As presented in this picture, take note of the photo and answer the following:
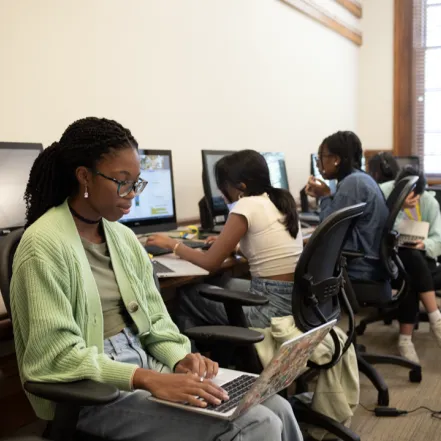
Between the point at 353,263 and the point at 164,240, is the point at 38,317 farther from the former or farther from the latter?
the point at 353,263

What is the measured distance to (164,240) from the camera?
239 centimetres

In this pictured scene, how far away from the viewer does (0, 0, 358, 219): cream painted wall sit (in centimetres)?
245

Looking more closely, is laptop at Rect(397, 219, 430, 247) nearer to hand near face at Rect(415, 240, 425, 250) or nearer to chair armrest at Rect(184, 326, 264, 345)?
hand near face at Rect(415, 240, 425, 250)

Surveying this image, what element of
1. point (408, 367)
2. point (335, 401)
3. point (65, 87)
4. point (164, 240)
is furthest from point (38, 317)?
point (408, 367)

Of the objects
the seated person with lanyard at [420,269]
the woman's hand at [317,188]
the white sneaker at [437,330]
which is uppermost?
the woman's hand at [317,188]

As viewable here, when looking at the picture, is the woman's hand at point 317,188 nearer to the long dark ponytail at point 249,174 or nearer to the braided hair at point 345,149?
the braided hair at point 345,149

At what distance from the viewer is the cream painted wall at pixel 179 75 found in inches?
96.5

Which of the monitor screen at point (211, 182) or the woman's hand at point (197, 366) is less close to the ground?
the monitor screen at point (211, 182)

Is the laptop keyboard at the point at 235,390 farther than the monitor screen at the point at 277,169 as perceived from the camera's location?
No

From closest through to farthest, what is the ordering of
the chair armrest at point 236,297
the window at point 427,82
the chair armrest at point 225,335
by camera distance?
the chair armrest at point 225,335, the chair armrest at point 236,297, the window at point 427,82

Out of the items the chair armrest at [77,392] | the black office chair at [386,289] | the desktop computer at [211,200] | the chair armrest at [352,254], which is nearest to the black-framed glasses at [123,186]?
the chair armrest at [77,392]

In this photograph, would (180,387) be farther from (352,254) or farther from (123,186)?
(352,254)

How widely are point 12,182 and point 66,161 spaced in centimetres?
67

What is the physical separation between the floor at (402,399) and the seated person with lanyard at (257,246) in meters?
0.69
